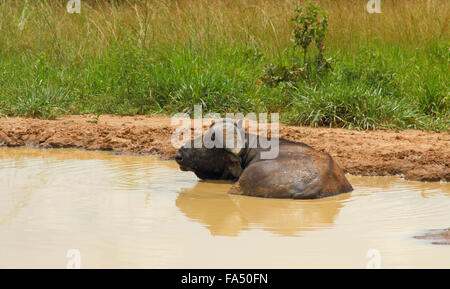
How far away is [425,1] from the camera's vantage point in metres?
12.7

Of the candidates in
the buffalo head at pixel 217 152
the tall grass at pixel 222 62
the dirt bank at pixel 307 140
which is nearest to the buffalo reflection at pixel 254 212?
the buffalo head at pixel 217 152

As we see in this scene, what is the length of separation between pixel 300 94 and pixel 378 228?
4682mm

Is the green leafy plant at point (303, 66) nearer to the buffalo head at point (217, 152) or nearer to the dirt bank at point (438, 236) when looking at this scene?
the buffalo head at point (217, 152)

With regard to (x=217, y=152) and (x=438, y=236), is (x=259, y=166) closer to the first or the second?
(x=217, y=152)

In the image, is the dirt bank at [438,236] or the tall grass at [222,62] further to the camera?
the tall grass at [222,62]

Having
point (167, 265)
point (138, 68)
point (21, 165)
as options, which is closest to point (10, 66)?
point (138, 68)

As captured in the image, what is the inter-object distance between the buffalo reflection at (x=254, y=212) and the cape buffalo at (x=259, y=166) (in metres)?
0.09

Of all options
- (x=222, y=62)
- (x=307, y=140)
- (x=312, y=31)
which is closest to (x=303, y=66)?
(x=312, y=31)

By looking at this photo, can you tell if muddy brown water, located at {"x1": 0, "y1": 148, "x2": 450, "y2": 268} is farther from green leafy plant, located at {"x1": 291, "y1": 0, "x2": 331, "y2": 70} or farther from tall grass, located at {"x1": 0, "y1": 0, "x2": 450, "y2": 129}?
green leafy plant, located at {"x1": 291, "y1": 0, "x2": 331, "y2": 70}

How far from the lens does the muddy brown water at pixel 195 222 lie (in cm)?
377

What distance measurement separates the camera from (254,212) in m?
5.00

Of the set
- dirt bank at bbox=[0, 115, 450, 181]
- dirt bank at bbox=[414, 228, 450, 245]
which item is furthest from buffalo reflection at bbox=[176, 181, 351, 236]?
dirt bank at bbox=[0, 115, 450, 181]

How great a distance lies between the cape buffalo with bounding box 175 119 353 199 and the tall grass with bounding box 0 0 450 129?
2.49 metres
